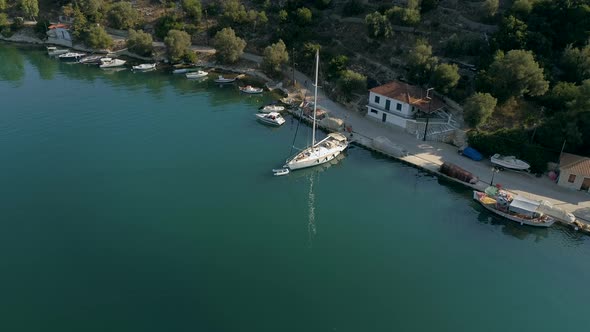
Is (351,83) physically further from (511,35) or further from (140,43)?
(140,43)

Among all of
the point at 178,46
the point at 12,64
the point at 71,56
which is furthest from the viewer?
the point at 71,56

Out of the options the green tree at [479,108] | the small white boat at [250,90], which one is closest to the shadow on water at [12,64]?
the small white boat at [250,90]

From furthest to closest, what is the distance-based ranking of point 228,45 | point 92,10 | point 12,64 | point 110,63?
point 92,10 → point 12,64 → point 110,63 → point 228,45

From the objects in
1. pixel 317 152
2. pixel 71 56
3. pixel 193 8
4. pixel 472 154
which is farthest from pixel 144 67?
pixel 472 154

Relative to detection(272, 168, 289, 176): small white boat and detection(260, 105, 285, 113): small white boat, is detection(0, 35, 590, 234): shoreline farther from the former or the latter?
detection(272, 168, 289, 176): small white boat

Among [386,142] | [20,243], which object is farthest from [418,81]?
[20,243]

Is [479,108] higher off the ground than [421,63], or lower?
lower

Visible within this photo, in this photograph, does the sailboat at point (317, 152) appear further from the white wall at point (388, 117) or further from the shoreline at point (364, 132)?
the white wall at point (388, 117)
